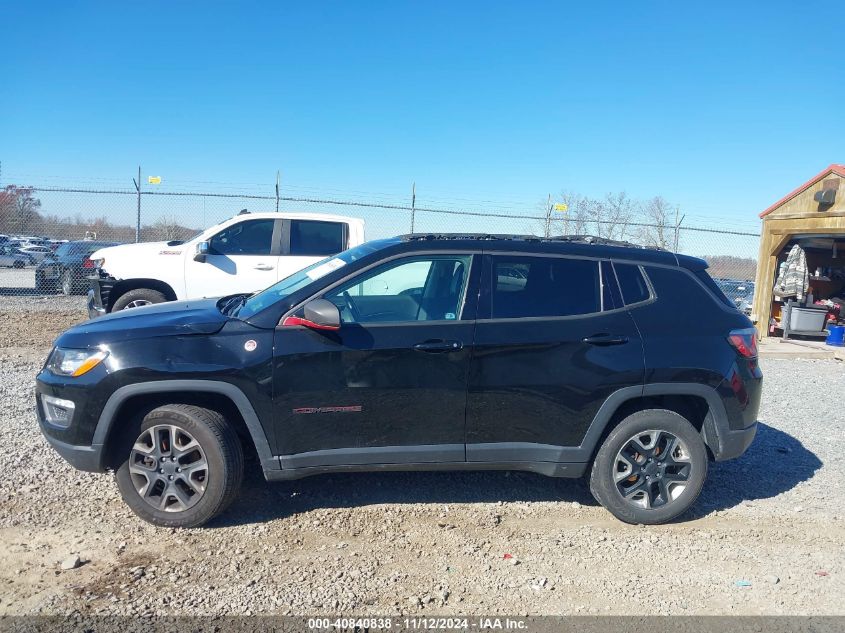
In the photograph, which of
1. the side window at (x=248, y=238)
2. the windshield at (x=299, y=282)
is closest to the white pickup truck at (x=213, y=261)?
the side window at (x=248, y=238)

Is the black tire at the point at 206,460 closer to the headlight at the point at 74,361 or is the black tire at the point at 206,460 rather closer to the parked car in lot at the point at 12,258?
the headlight at the point at 74,361

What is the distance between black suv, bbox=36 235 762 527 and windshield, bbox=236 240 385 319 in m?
0.03

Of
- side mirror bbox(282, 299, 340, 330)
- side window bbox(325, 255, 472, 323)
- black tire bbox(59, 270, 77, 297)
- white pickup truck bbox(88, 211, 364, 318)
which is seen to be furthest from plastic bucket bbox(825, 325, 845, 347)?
black tire bbox(59, 270, 77, 297)

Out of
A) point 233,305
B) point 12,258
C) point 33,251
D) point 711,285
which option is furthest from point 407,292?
point 12,258

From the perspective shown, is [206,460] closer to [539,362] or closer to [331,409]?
[331,409]

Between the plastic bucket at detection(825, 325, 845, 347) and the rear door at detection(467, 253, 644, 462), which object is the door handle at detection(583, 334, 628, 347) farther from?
the plastic bucket at detection(825, 325, 845, 347)

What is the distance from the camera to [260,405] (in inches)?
144

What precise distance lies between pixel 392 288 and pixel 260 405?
1128 mm

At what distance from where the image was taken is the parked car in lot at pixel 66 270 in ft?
45.4

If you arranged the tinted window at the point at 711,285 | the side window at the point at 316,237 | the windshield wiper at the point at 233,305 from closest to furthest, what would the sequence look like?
the windshield wiper at the point at 233,305 → the tinted window at the point at 711,285 → the side window at the point at 316,237

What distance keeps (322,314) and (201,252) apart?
5.74 meters

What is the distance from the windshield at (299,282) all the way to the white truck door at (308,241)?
4.61 metres

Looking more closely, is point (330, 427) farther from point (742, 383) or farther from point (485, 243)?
point (742, 383)

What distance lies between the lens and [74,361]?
12.1 feet
